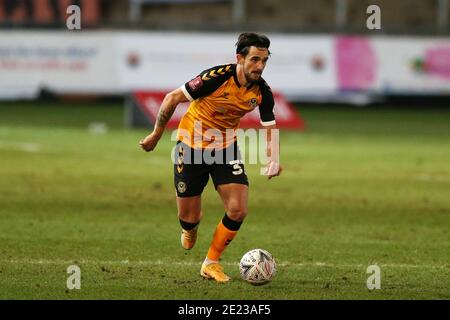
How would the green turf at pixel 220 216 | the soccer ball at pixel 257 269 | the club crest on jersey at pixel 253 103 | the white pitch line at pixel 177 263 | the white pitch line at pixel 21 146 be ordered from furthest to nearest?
the white pitch line at pixel 21 146, the white pitch line at pixel 177 263, the club crest on jersey at pixel 253 103, the green turf at pixel 220 216, the soccer ball at pixel 257 269

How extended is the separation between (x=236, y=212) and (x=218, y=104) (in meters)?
1.03

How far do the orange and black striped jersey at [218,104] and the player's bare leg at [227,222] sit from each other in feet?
1.57

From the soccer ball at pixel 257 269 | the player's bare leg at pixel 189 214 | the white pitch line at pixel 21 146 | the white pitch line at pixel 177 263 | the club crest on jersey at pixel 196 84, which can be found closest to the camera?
Result: the soccer ball at pixel 257 269

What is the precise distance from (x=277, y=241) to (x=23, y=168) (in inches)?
325

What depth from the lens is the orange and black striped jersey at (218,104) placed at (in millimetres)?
9992

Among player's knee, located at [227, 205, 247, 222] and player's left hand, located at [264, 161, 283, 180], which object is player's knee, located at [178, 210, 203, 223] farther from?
player's left hand, located at [264, 161, 283, 180]

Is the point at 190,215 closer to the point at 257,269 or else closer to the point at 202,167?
the point at 202,167

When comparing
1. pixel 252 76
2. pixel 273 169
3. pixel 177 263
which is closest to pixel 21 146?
pixel 177 263

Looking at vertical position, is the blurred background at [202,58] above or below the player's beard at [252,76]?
below

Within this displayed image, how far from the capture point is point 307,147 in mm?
24188

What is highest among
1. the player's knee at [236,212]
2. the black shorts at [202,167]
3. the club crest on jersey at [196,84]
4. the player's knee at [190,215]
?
the club crest on jersey at [196,84]

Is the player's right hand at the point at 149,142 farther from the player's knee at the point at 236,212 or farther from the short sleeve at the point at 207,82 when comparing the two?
the player's knee at the point at 236,212

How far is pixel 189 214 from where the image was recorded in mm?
10445

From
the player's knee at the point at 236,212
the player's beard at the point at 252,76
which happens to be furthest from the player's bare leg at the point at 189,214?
the player's beard at the point at 252,76
